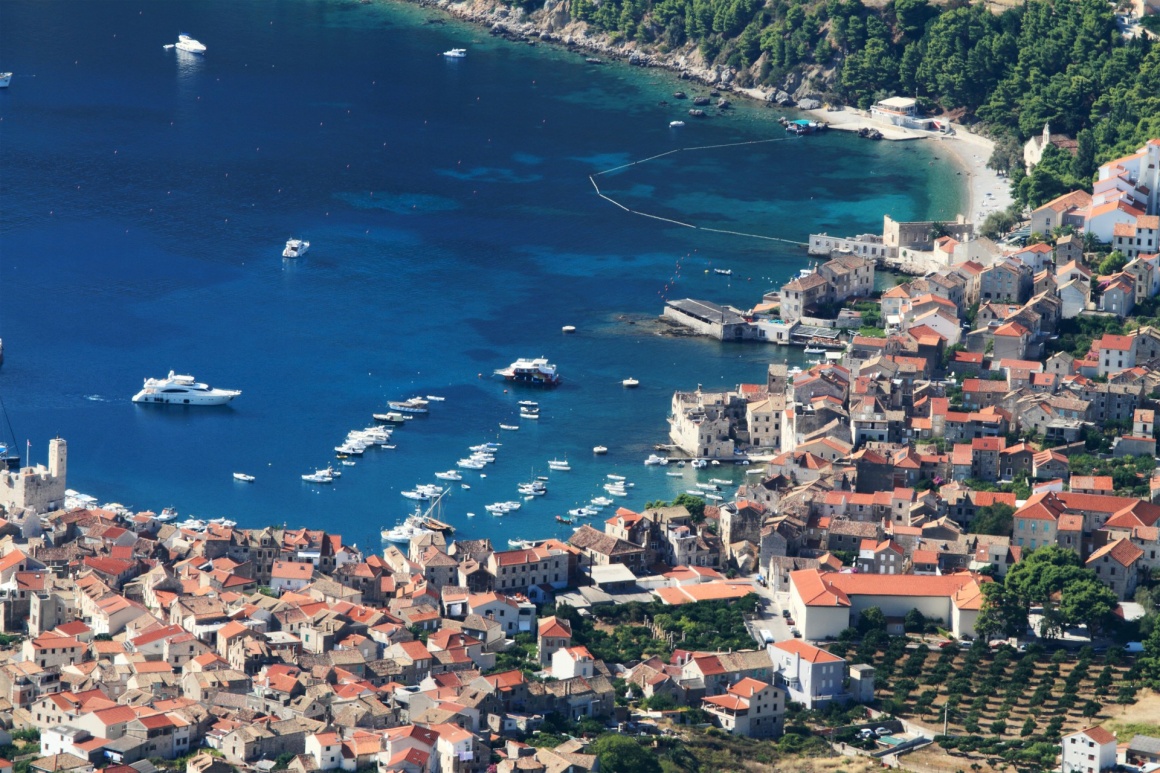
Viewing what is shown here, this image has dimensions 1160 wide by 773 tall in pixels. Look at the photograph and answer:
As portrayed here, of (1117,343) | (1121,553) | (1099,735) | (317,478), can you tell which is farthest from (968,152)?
(1099,735)

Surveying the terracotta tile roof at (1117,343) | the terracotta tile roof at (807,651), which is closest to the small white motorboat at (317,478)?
the terracotta tile roof at (807,651)

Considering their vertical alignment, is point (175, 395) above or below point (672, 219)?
below

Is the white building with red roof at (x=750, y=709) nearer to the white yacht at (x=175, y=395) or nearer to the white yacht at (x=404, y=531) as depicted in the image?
the white yacht at (x=404, y=531)

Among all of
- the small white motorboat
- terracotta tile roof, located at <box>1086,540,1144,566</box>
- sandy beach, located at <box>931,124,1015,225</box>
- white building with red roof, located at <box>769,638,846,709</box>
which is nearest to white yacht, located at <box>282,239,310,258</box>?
the small white motorboat

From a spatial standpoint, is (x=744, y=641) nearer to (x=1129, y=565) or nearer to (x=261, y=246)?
(x=1129, y=565)

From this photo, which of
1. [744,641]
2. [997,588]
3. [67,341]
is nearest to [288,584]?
[744,641]

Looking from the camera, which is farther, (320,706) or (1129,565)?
(1129,565)

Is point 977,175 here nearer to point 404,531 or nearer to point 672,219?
point 672,219
